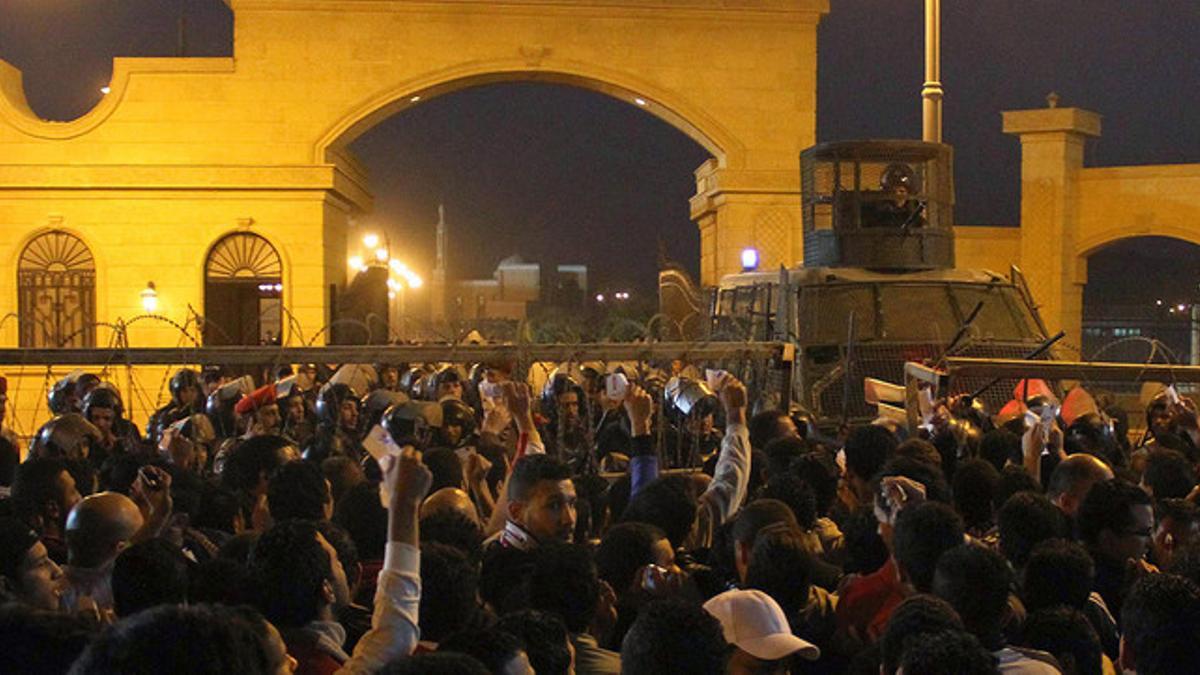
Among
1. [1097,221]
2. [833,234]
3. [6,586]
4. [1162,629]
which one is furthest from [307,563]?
[1097,221]

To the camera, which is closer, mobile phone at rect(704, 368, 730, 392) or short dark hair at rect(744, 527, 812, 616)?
short dark hair at rect(744, 527, 812, 616)

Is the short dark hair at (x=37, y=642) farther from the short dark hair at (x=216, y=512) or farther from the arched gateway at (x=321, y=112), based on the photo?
the arched gateway at (x=321, y=112)

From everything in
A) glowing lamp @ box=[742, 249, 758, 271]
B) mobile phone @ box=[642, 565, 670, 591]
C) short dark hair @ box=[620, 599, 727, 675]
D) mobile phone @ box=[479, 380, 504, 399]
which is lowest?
mobile phone @ box=[642, 565, 670, 591]

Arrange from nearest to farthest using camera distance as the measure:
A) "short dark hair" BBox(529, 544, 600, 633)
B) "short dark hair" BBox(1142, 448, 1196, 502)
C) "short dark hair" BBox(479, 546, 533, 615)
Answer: "short dark hair" BBox(529, 544, 600, 633)
"short dark hair" BBox(479, 546, 533, 615)
"short dark hair" BBox(1142, 448, 1196, 502)

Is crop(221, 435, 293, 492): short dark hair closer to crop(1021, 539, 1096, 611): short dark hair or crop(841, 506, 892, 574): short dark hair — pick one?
crop(841, 506, 892, 574): short dark hair

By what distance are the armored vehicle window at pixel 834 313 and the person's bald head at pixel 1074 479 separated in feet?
24.7

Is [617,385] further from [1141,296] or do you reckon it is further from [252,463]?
[1141,296]

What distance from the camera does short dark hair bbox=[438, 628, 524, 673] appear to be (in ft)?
11.4

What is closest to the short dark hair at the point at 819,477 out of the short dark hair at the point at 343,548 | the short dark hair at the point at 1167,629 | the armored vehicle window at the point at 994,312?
the short dark hair at the point at 343,548

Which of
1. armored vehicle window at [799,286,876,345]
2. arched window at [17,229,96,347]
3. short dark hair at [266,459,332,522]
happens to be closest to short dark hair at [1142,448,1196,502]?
short dark hair at [266,459,332,522]

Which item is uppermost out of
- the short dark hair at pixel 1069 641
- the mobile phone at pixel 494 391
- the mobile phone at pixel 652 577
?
the mobile phone at pixel 494 391

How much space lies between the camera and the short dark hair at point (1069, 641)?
4.32m

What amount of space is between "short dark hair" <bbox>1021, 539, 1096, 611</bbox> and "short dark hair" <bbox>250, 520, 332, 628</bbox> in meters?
2.23

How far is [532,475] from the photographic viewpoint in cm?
558
